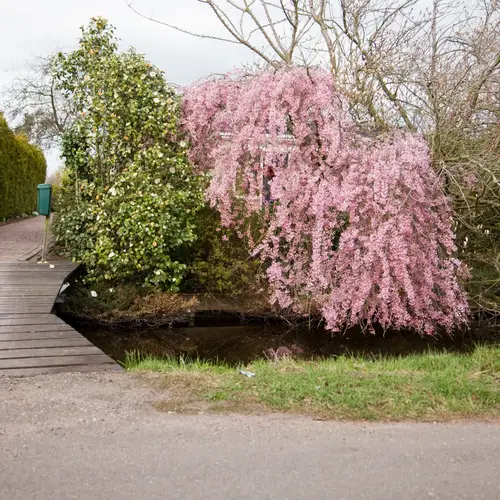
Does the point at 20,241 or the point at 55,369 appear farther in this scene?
the point at 20,241

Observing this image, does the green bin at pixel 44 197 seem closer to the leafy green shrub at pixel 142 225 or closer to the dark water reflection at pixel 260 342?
the leafy green shrub at pixel 142 225

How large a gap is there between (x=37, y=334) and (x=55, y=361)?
3.29 feet

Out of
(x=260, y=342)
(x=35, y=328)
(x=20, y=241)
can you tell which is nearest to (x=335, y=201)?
(x=260, y=342)

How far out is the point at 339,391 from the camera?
4.98 meters

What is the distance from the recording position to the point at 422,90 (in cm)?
966

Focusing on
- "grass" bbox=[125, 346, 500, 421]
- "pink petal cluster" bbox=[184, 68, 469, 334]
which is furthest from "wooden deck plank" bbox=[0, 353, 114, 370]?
"pink petal cluster" bbox=[184, 68, 469, 334]

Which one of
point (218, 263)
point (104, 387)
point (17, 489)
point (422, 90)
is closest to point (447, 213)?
point (422, 90)

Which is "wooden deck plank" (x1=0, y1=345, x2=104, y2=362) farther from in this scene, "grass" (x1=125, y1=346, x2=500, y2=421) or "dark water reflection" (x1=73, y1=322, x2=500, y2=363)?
"dark water reflection" (x1=73, y1=322, x2=500, y2=363)

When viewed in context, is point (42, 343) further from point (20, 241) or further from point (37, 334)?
point (20, 241)

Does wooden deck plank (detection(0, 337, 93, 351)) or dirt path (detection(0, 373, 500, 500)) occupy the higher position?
dirt path (detection(0, 373, 500, 500))

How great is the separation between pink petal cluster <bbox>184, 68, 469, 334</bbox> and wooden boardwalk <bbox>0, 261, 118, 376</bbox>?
2892 millimetres

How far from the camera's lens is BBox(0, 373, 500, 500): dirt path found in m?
3.28

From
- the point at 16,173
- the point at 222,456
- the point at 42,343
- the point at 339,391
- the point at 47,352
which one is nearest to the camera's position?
the point at 222,456

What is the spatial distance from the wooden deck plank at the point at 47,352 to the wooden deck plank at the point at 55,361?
9 centimetres
